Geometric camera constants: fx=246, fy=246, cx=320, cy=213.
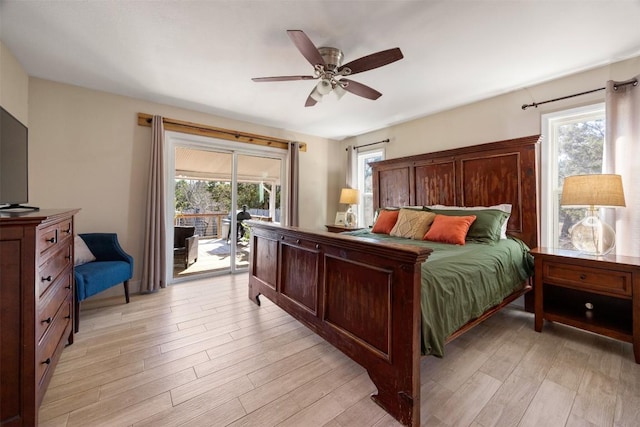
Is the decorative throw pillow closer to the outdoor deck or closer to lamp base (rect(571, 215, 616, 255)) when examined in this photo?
lamp base (rect(571, 215, 616, 255))

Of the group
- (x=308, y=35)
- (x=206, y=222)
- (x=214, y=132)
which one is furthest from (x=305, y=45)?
(x=206, y=222)

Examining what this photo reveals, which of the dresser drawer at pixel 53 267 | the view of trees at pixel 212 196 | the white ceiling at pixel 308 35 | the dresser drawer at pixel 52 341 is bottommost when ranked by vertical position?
the dresser drawer at pixel 52 341

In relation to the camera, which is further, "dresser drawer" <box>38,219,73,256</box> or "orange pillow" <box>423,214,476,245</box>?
"orange pillow" <box>423,214,476,245</box>

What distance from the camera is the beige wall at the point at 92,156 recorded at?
2.78 meters

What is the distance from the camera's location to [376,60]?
6.21ft

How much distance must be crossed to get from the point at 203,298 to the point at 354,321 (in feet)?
7.27

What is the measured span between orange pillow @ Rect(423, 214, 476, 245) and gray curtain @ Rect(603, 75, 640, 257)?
3.80ft

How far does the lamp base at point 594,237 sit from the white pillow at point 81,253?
16.2 feet

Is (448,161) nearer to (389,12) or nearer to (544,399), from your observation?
(389,12)

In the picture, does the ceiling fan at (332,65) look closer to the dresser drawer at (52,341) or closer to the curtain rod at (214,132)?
the curtain rod at (214,132)

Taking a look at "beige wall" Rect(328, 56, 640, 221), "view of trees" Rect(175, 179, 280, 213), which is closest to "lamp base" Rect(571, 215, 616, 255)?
"beige wall" Rect(328, 56, 640, 221)

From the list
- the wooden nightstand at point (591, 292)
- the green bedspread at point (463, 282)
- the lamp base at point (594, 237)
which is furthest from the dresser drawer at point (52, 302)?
the lamp base at point (594, 237)

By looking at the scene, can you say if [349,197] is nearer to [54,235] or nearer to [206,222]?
[206,222]

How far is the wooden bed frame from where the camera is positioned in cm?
129
